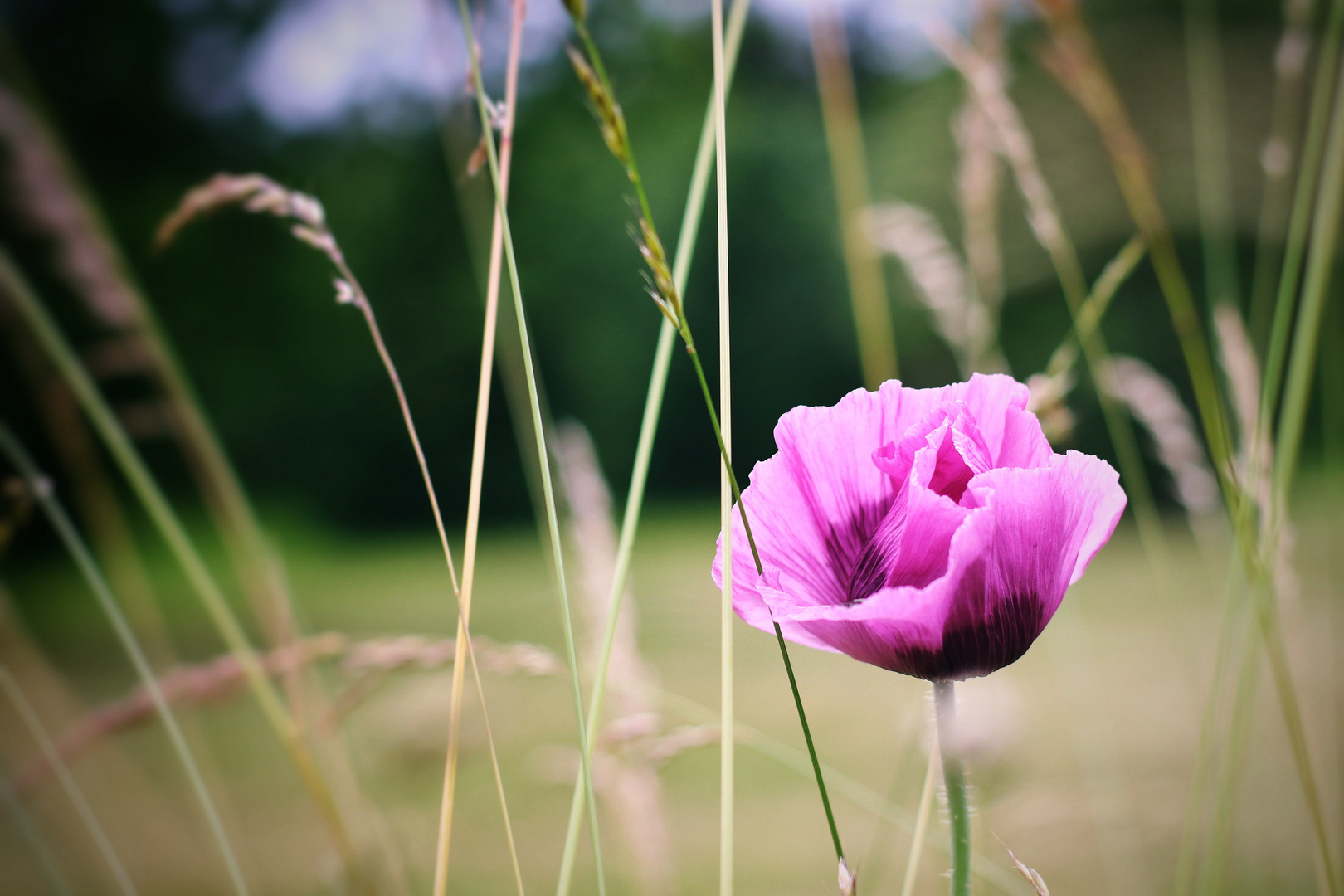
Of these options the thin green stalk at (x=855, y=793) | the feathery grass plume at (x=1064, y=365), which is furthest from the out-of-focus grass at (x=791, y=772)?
the feathery grass plume at (x=1064, y=365)

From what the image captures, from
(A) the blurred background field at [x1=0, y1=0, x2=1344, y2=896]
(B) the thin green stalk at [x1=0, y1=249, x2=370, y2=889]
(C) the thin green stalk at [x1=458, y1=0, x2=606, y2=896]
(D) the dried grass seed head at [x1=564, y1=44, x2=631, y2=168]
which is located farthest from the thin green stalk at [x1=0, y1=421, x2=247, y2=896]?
(A) the blurred background field at [x1=0, y1=0, x2=1344, y2=896]

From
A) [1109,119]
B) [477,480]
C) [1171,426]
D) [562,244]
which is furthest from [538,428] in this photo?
[562,244]

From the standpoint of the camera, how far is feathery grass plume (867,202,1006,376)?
52 centimetres

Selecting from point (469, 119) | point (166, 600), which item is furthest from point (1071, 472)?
point (166, 600)

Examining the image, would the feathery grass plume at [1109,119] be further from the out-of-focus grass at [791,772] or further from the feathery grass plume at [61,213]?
the feathery grass plume at [61,213]

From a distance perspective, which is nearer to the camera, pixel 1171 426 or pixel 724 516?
pixel 724 516

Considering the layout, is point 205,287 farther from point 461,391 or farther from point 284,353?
point 461,391

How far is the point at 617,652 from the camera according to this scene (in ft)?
1.78

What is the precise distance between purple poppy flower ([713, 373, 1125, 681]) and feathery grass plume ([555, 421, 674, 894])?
235 millimetres

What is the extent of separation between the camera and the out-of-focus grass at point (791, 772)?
70 cm

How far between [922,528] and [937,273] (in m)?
0.38

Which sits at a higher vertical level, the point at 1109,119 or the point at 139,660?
the point at 1109,119

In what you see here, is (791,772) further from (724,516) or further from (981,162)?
(724,516)

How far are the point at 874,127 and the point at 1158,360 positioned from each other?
2112 millimetres
